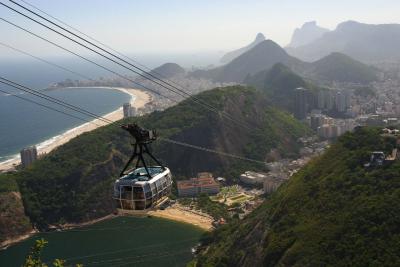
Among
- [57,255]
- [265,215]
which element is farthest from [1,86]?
[265,215]

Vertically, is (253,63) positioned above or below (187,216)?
above

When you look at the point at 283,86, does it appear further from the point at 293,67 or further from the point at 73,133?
the point at 293,67

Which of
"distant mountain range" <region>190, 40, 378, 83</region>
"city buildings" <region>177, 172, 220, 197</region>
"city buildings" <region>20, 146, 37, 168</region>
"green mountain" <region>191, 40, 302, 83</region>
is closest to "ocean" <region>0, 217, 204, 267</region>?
"city buildings" <region>177, 172, 220, 197</region>

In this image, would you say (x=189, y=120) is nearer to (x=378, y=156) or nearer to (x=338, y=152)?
(x=338, y=152)

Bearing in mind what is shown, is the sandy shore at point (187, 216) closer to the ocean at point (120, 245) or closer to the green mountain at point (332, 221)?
the ocean at point (120, 245)

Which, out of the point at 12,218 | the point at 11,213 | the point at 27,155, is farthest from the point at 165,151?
the point at 12,218

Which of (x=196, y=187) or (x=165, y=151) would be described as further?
(x=165, y=151)
